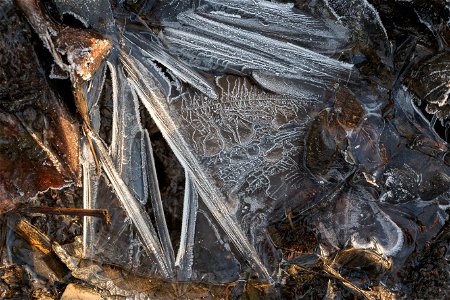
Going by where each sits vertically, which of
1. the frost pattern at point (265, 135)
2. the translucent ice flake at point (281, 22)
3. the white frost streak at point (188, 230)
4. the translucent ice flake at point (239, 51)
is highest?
the translucent ice flake at point (281, 22)

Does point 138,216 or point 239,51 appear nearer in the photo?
point 239,51

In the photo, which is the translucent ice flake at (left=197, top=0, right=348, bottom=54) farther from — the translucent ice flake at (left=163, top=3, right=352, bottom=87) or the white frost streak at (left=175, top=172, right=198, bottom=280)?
the white frost streak at (left=175, top=172, right=198, bottom=280)

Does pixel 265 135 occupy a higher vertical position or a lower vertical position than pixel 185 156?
higher

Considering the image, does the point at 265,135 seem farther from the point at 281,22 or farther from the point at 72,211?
the point at 72,211

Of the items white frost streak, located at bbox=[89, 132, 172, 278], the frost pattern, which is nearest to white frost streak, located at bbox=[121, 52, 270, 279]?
the frost pattern

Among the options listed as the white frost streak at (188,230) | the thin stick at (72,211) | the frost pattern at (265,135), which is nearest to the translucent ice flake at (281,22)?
the frost pattern at (265,135)

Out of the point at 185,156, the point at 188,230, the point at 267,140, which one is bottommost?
the point at 188,230

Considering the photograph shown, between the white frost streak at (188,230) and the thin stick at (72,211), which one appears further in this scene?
the white frost streak at (188,230)

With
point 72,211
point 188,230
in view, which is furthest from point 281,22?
point 72,211

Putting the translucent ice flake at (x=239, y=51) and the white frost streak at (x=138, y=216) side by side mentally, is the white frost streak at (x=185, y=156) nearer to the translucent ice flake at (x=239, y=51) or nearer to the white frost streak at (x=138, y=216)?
the translucent ice flake at (x=239, y=51)

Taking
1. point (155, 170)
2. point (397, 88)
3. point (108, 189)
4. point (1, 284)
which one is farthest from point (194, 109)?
point (1, 284)

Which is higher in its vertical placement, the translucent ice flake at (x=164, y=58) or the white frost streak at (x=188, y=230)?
the translucent ice flake at (x=164, y=58)
